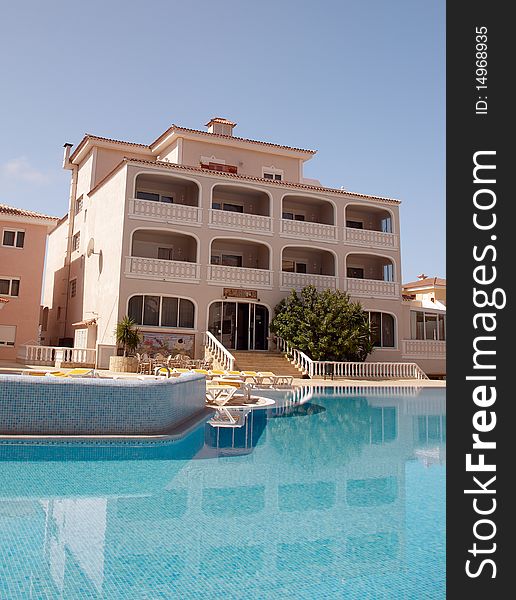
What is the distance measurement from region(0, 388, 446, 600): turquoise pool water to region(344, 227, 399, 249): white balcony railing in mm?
21313

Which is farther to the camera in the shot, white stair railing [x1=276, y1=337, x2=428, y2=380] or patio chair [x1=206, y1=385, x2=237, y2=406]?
white stair railing [x1=276, y1=337, x2=428, y2=380]

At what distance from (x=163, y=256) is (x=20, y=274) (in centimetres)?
812

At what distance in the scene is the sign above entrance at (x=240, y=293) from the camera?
26.3 meters

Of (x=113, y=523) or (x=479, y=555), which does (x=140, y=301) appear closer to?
(x=113, y=523)

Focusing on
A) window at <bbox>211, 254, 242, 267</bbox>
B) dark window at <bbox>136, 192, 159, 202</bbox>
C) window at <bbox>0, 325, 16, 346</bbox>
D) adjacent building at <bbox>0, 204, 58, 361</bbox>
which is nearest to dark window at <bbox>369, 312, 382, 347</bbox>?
window at <bbox>211, 254, 242, 267</bbox>

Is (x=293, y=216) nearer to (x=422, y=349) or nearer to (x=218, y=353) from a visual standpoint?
(x=218, y=353)

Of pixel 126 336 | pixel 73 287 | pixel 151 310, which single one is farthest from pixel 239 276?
pixel 73 287

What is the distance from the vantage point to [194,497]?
5934mm

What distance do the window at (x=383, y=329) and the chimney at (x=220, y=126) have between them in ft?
46.7

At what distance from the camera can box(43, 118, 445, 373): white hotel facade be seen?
82.6ft

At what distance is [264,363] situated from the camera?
24.5m

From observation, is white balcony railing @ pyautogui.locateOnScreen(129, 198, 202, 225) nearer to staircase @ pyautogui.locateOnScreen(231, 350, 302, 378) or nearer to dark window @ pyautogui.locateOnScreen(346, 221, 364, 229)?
staircase @ pyautogui.locateOnScreen(231, 350, 302, 378)

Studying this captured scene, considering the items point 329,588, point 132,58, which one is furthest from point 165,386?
point 132,58

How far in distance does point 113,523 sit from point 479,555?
346 cm
